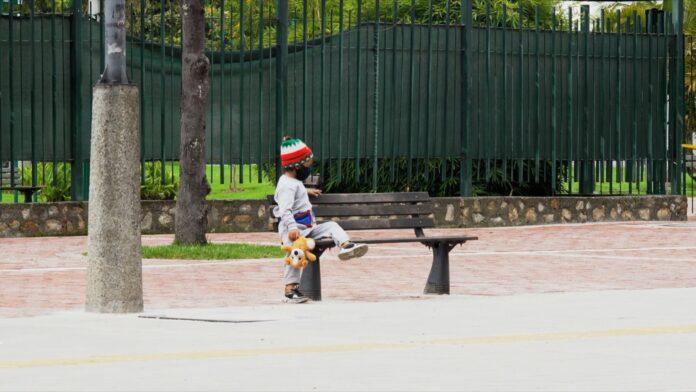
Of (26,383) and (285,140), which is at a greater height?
(285,140)

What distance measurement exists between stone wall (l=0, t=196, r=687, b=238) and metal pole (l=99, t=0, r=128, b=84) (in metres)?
10.4

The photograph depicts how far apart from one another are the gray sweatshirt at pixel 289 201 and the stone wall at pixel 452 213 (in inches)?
385

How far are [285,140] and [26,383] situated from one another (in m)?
5.64

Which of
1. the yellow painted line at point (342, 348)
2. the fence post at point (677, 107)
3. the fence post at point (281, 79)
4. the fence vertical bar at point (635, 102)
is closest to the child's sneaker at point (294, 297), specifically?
the yellow painted line at point (342, 348)

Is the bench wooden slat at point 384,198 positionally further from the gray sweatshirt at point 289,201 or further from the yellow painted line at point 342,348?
the yellow painted line at point 342,348

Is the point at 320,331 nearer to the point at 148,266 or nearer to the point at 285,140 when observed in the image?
the point at 285,140

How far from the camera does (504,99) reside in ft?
87.2

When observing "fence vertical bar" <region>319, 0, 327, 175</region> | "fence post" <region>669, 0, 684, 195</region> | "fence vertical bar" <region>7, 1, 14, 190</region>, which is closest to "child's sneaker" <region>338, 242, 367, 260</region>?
"fence vertical bar" <region>7, 1, 14, 190</region>

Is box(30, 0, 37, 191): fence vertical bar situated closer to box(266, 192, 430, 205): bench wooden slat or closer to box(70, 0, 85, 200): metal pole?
box(70, 0, 85, 200): metal pole

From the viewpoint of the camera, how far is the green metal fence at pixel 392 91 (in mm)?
23062

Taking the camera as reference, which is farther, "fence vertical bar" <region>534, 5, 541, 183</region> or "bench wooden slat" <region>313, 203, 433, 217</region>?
"fence vertical bar" <region>534, 5, 541, 183</region>

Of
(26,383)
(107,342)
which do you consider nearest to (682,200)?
(107,342)

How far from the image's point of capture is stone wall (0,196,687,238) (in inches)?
900

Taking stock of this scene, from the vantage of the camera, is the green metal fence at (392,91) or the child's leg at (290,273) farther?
the green metal fence at (392,91)
